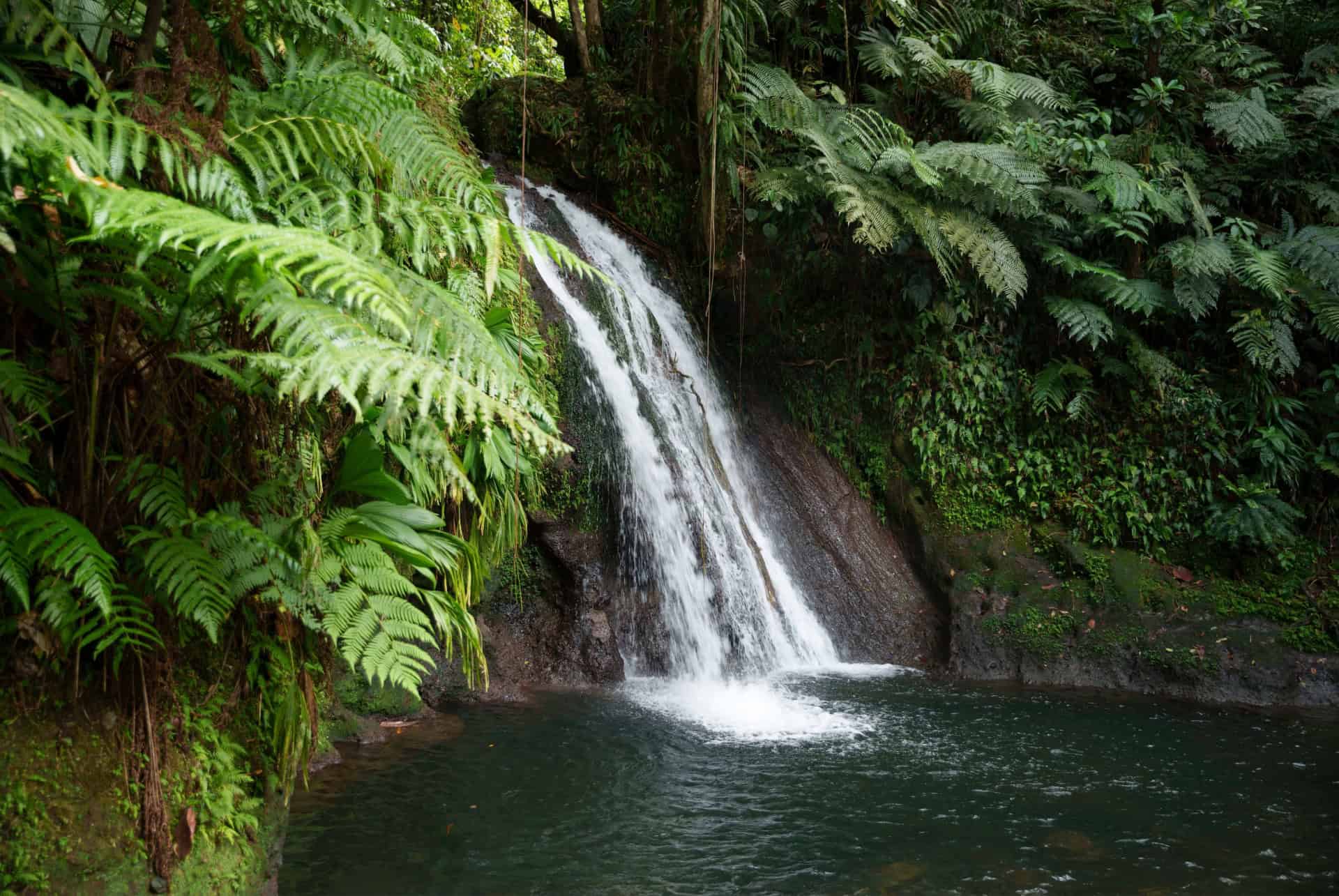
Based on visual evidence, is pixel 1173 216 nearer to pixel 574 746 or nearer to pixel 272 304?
pixel 574 746

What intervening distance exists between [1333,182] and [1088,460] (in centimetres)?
301

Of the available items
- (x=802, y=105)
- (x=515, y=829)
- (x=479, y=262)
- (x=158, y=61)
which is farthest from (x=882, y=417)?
(x=158, y=61)

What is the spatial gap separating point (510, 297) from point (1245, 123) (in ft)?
19.8

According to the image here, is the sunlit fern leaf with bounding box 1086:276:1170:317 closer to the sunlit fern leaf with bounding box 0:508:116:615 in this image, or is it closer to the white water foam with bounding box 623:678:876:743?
the white water foam with bounding box 623:678:876:743

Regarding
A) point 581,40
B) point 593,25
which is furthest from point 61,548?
point 593,25

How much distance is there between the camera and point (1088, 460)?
7.84 metres

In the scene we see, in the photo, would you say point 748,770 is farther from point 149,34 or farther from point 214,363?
point 149,34

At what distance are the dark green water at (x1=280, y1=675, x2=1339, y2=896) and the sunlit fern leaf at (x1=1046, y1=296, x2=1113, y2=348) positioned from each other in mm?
3018

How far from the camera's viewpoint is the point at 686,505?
22.4 feet

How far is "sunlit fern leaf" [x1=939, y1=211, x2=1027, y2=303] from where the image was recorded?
23.3 ft

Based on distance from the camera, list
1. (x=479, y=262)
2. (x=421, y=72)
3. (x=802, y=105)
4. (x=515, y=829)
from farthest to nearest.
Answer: (x=802, y=105)
(x=421, y=72)
(x=479, y=262)
(x=515, y=829)

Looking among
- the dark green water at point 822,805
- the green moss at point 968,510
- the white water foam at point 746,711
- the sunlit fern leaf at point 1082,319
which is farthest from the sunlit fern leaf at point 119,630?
the sunlit fern leaf at point 1082,319

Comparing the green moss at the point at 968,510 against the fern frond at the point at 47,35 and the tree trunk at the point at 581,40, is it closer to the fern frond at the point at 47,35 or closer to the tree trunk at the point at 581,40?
the tree trunk at the point at 581,40

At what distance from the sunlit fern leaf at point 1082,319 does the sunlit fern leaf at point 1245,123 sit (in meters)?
1.73
